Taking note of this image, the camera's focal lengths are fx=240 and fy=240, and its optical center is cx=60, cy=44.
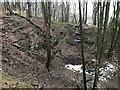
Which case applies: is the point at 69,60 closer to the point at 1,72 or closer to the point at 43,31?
the point at 43,31

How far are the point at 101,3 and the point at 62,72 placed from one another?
16.7ft

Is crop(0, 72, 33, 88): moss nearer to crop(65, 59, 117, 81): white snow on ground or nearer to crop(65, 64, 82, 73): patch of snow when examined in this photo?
crop(65, 64, 82, 73): patch of snow

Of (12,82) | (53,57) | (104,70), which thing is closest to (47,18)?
(53,57)

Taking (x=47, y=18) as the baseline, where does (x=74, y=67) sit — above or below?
below

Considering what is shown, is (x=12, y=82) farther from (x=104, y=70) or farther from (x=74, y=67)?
(x=104, y=70)

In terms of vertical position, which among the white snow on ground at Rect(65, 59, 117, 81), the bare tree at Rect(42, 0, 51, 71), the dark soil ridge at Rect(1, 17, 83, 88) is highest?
the bare tree at Rect(42, 0, 51, 71)

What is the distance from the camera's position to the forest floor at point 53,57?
12.4 metres

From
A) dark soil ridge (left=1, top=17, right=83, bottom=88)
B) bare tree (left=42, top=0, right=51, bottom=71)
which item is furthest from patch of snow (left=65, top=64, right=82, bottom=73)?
bare tree (left=42, top=0, right=51, bottom=71)

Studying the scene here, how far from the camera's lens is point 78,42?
21891mm

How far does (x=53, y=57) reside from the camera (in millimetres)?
16578

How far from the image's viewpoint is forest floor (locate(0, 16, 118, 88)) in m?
12.4

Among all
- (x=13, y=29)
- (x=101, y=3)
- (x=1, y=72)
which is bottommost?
(x=1, y=72)

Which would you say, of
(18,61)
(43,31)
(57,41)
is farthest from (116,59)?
(18,61)

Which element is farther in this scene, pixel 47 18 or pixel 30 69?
pixel 47 18
